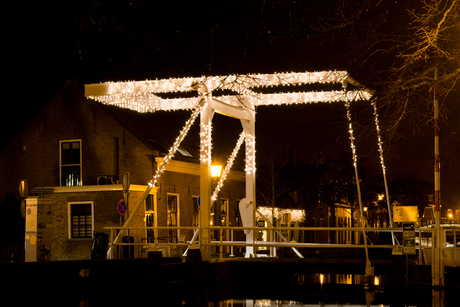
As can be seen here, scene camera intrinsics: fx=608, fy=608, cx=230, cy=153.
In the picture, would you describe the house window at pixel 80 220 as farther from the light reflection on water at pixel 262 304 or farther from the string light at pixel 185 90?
the light reflection on water at pixel 262 304

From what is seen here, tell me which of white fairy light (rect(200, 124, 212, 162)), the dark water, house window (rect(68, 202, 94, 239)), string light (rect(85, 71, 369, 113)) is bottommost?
the dark water

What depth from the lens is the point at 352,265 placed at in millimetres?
13266

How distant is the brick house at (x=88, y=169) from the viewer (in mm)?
23391

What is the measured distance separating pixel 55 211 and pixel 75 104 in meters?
4.43

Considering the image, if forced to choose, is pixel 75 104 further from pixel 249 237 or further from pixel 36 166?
pixel 249 237

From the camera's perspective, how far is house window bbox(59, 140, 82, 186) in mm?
24438

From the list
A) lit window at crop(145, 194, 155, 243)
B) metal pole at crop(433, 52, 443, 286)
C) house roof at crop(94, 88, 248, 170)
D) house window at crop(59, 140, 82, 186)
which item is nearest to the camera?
metal pole at crop(433, 52, 443, 286)

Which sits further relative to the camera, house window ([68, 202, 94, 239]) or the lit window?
the lit window

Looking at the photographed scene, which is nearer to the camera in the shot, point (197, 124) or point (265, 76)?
point (265, 76)

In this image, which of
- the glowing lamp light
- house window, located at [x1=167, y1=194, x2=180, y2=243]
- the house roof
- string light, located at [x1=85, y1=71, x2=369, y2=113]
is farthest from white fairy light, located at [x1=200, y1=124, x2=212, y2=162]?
house window, located at [x1=167, y1=194, x2=180, y2=243]

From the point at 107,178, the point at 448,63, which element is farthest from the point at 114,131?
the point at 448,63

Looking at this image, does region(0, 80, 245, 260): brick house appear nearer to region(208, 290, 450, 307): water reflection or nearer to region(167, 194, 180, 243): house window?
region(167, 194, 180, 243): house window

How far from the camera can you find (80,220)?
23.6 meters

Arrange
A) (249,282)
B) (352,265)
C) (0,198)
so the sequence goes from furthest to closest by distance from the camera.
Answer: (0,198)
(249,282)
(352,265)
